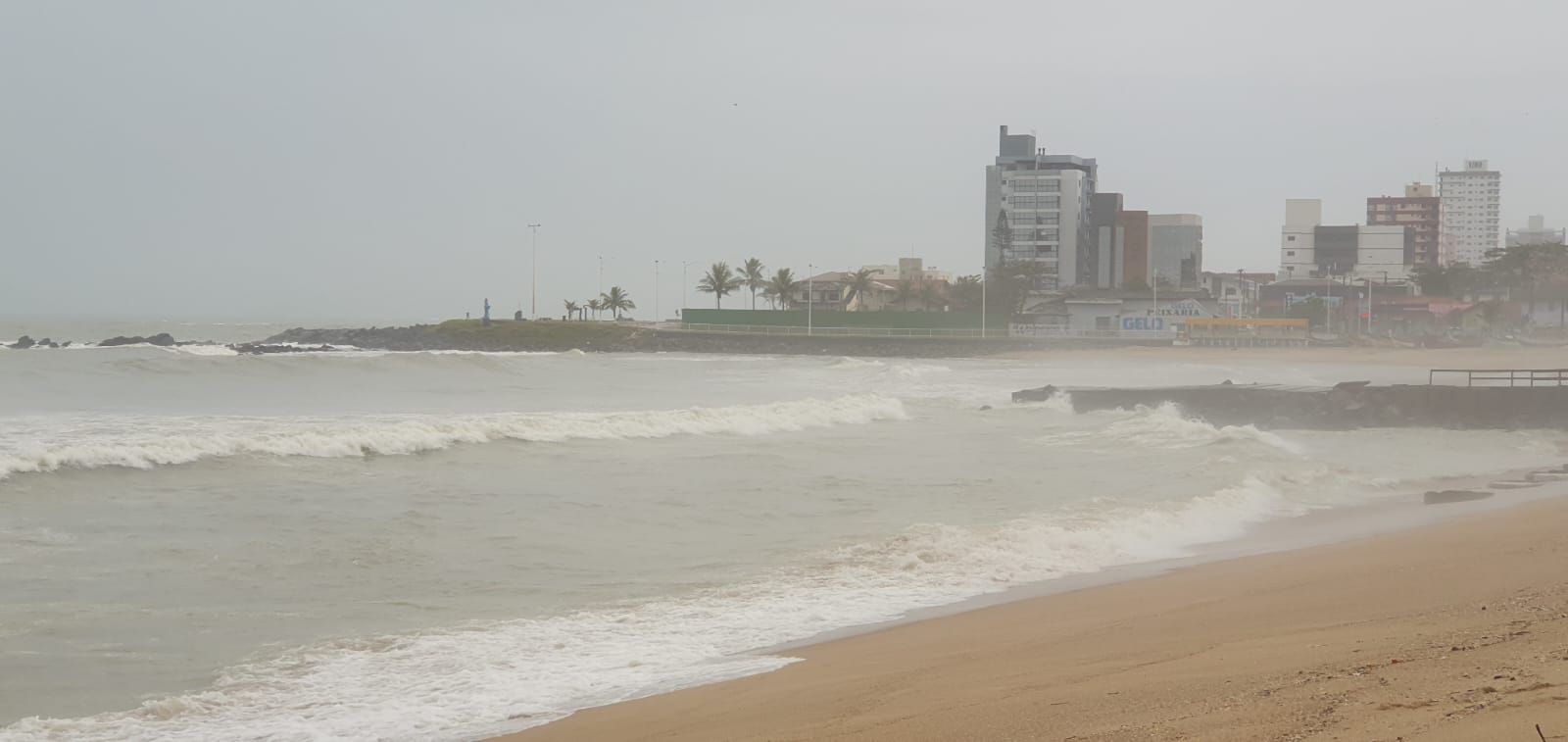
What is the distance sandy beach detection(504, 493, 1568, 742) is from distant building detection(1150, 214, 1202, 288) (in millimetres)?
125027

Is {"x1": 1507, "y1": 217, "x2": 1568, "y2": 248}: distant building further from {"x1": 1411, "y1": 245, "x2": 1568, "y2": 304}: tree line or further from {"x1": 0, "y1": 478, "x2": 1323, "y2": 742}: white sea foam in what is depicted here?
{"x1": 0, "y1": 478, "x2": 1323, "y2": 742}: white sea foam

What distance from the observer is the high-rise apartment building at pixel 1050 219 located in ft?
399

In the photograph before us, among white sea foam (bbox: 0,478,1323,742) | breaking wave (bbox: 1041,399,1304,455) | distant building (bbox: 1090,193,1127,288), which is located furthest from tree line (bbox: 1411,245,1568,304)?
white sea foam (bbox: 0,478,1323,742)

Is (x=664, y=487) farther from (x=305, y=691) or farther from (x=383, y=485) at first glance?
(x=305, y=691)

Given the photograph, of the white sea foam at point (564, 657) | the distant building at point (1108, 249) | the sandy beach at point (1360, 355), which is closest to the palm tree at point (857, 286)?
the distant building at point (1108, 249)

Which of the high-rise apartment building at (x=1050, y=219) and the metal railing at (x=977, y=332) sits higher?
the high-rise apartment building at (x=1050, y=219)

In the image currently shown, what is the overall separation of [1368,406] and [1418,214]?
475 ft

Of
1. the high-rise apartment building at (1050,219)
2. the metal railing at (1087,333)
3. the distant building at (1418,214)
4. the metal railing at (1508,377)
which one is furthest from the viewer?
the distant building at (1418,214)

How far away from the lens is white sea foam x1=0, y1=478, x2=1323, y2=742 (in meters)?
6.62

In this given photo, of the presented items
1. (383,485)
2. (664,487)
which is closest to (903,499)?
(664,487)

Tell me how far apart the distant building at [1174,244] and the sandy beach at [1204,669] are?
125 metres

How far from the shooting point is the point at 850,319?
298 ft

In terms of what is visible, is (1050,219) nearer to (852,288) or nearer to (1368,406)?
(852,288)

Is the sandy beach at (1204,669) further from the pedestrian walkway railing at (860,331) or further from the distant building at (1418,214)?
the distant building at (1418,214)
